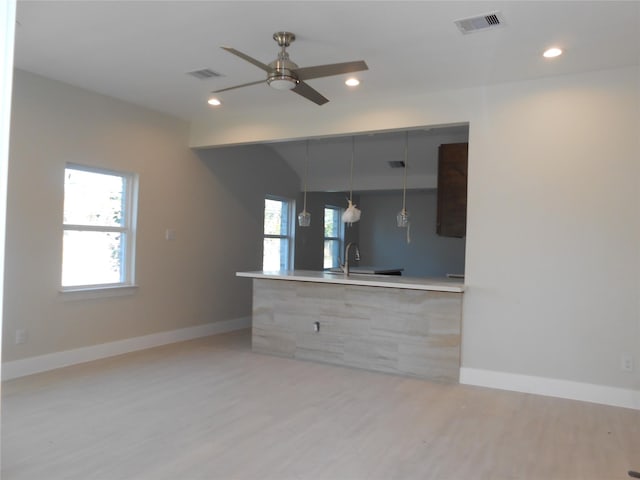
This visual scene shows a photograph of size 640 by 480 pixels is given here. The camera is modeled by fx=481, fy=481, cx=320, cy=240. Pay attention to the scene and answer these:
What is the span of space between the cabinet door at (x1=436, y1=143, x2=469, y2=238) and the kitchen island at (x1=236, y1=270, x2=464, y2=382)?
1.83 feet

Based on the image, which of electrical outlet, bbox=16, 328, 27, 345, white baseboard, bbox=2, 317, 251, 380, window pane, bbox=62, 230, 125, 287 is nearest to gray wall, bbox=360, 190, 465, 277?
white baseboard, bbox=2, 317, 251, 380

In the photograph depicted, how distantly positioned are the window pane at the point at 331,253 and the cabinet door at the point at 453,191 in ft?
14.8

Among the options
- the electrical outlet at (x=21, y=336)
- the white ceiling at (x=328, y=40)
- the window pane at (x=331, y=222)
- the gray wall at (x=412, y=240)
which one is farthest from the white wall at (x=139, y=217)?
the gray wall at (x=412, y=240)

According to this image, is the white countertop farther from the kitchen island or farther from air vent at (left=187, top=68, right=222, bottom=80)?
air vent at (left=187, top=68, right=222, bottom=80)

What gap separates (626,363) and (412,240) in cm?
612

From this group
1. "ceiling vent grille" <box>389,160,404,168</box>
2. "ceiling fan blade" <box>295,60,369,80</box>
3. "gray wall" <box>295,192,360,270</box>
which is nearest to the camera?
"ceiling fan blade" <box>295,60,369,80</box>

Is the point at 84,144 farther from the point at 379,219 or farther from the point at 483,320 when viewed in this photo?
the point at 379,219

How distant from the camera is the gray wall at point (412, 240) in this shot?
30.8 ft

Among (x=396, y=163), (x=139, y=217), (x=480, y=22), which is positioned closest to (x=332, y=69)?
(x=480, y=22)

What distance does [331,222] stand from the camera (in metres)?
9.58

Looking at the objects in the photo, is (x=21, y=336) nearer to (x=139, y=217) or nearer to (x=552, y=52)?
(x=139, y=217)

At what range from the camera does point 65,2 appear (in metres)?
2.93

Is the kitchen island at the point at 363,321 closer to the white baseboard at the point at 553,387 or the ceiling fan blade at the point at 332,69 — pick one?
the white baseboard at the point at 553,387

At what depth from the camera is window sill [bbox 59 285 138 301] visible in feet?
15.1
